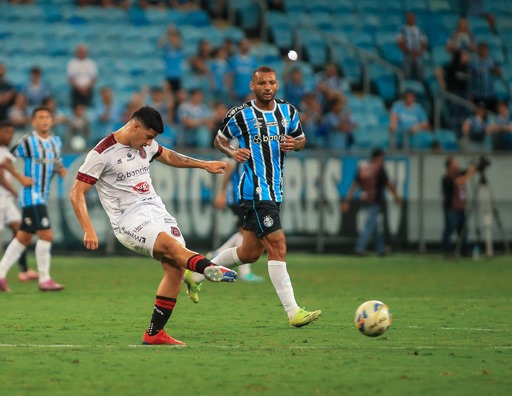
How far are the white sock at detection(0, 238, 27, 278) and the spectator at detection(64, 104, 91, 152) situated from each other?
23.5ft

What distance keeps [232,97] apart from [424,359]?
17.1 metres

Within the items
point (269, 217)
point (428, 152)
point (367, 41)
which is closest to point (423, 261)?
point (428, 152)

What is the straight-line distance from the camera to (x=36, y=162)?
15.8 metres

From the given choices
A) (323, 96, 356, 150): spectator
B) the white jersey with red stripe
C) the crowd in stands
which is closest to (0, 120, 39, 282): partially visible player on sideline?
the crowd in stands

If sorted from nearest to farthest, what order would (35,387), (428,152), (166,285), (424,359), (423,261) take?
(35,387), (424,359), (166,285), (423,261), (428,152)

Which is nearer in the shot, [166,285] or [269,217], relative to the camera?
[166,285]

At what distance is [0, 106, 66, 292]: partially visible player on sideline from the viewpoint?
51.3 feet

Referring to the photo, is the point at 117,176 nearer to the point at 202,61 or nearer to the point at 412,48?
the point at 202,61

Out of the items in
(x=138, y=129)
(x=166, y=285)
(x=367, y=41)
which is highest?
(x=367, y=41)

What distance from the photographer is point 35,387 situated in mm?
Answer: 7605

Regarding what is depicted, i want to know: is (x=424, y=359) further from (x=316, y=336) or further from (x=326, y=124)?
(x=326, y=124)

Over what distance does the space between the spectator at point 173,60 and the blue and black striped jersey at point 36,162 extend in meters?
10.3

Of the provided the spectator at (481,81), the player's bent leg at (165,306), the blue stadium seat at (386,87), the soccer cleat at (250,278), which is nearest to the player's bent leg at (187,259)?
the player's bent leg at (165,306)

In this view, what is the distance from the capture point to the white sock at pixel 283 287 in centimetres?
1100
